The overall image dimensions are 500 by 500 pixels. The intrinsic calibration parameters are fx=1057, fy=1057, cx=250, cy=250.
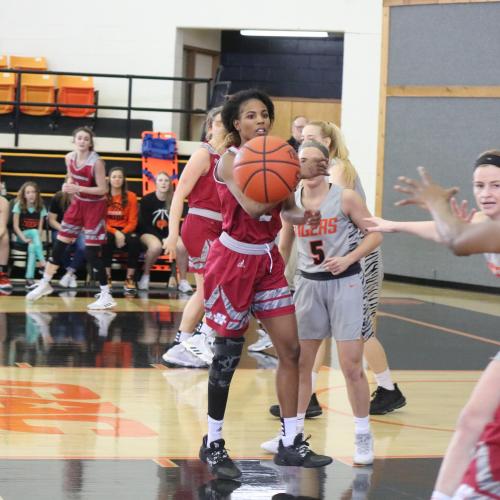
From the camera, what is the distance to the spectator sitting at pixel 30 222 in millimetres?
12594

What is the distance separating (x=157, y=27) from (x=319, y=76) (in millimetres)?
3300

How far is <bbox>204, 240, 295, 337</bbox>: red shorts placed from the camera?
4777 millimetres

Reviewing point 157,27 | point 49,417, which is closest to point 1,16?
point 157,27

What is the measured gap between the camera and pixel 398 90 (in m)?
16.0

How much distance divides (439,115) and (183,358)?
9054mm

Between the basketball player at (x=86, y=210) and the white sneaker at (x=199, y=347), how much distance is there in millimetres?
3037

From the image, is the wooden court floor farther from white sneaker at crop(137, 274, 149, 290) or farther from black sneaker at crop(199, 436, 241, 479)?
white sneaker at crop(137, 274, 149, 290)

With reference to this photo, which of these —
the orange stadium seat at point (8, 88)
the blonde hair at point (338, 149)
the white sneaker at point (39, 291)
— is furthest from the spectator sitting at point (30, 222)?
the blonde hair at point (338, 149)

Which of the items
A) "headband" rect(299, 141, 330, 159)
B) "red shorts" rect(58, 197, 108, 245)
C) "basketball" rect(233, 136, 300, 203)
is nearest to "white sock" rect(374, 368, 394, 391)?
"headband" rect(299, 141, 330, 159)

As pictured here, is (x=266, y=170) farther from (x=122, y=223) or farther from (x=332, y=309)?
(x=122, y=223)

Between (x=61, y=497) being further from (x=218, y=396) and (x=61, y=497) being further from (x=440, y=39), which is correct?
(x=440, y=39)

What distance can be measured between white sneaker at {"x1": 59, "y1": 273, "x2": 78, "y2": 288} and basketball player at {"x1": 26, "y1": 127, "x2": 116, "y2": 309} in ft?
4.57

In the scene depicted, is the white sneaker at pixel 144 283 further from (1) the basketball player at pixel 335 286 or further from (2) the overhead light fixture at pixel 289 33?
(1) the basketball player at pixel 335 286

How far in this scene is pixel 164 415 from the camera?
598 cm
